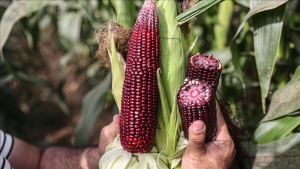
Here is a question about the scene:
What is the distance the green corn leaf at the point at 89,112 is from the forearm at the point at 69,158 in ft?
0.66

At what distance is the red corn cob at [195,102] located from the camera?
0.82 metres

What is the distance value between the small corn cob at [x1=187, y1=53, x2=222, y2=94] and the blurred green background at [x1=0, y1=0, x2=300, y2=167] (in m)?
0.11

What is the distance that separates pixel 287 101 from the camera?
113cm

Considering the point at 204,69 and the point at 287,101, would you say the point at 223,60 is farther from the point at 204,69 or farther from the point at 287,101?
the point at 204,69

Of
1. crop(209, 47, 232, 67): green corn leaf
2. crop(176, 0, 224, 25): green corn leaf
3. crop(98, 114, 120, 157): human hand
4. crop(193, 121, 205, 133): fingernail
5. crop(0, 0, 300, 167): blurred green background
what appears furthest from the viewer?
crop(209, 47, 232, 67): green corn leaf

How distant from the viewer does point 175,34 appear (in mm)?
916

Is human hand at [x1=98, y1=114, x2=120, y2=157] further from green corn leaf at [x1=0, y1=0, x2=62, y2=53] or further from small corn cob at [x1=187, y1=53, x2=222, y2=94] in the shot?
green corn leaf at [x1=0, y1=0, x2=62, y2=53]

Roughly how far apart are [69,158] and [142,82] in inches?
27.9

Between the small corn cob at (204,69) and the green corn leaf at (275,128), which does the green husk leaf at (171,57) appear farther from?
the green corn leaf at (275,128)

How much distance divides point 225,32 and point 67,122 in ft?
6.84

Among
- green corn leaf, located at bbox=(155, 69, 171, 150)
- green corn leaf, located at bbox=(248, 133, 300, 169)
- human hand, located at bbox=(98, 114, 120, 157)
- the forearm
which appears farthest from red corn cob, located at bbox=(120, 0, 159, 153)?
the forearm

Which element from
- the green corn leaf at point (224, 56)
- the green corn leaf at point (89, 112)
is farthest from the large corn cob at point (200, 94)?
the green corn leaf at point (89, 112)

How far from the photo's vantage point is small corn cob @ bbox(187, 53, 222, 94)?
34.5 inches

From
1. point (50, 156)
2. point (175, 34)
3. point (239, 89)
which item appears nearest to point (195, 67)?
point (175, 34)
